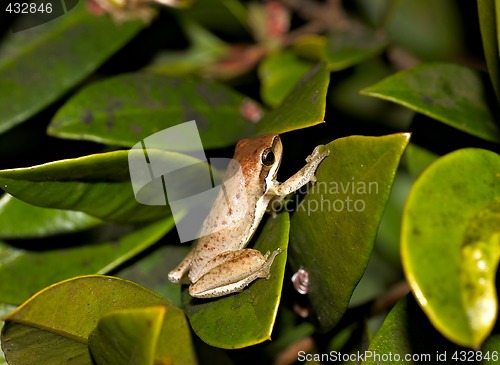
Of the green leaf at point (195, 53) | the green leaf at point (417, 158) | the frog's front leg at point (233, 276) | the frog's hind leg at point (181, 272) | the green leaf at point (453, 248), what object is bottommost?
the frog's hind leg at point (181, 272)

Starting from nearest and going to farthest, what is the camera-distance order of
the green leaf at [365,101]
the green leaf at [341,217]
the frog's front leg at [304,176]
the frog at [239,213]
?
the green leaf at [341,217]
the frog's front leg at [304,176]
the frog at [239,213]
the green leaf at [365,101]

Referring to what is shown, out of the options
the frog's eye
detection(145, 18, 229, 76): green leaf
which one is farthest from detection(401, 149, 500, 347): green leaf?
detection(145, 18, 229, 76): green leaf

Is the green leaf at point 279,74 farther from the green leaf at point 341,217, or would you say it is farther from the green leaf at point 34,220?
the green leaf at point 34,220

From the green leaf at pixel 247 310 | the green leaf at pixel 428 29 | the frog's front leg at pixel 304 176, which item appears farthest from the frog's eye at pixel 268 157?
the green leaf at pixel 428 29

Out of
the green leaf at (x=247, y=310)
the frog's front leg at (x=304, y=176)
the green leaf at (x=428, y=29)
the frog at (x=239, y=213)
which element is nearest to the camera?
the green leaf at (x=247, y=310)

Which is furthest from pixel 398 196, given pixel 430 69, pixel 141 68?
pixel 141 68

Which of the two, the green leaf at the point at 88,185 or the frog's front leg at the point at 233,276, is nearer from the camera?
the green leaf at the point at 88,185

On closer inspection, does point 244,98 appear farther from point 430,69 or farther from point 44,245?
point 44,245

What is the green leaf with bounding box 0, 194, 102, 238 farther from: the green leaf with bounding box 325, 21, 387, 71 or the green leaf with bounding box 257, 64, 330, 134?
the green leaf with bounding box 325, 21, 387, 71
